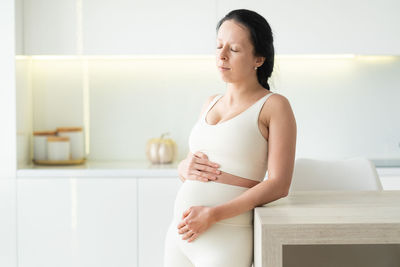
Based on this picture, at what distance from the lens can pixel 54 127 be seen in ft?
11.0

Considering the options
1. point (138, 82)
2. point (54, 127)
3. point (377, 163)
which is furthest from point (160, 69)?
point (377, 163)

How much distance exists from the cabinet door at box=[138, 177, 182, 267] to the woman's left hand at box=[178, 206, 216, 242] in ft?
4.93

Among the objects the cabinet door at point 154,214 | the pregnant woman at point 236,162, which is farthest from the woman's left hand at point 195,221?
the cabinet door at point 154,214

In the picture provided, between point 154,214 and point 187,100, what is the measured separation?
857mm

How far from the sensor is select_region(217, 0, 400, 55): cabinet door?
300cm

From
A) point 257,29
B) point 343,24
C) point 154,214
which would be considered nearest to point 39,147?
point 154,214

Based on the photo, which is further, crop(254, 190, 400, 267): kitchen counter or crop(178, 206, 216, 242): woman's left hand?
crop(178, 206, 216, 242): woman's left hand

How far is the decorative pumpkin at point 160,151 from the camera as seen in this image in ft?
10.2

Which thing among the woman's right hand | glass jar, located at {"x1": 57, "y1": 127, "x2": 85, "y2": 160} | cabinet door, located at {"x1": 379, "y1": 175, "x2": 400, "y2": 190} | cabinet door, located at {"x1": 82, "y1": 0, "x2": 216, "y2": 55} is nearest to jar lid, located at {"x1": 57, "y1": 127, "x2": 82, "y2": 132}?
glass jar, located at {"x1": 57, "y1": 127, "x2": 85, "y2": 160}

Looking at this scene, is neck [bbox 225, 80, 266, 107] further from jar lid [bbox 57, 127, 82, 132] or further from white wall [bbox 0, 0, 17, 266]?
jar lid [bbox 57, 127, 82, 132]

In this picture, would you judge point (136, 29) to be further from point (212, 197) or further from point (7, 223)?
point (212, 197)

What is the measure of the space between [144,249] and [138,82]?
3.57 feet

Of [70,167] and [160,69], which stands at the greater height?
[160,69]

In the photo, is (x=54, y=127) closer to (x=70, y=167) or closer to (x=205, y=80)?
(x=70, y=167)
